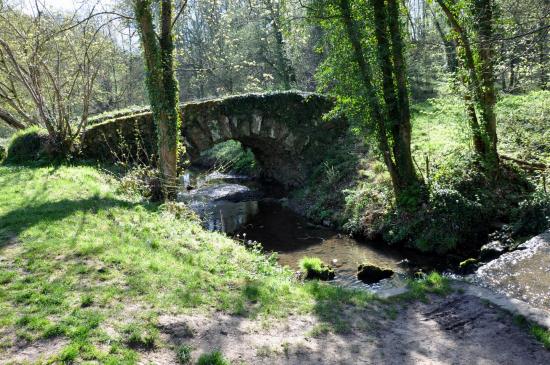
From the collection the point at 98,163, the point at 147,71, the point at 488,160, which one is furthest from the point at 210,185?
the point at 488,160

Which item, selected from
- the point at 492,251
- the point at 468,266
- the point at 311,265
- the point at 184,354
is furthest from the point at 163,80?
the point at 492,251

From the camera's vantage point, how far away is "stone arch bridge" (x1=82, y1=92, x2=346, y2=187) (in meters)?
16.3

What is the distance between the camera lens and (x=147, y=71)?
1119 cm

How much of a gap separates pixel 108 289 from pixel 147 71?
275 inches

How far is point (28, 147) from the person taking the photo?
13.7 meters

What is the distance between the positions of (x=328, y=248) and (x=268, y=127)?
7.41m

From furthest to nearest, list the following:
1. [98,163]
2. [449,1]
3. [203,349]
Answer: [98,163] → [449,1] → [203,349]

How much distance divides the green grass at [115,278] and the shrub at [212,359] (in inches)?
22.1

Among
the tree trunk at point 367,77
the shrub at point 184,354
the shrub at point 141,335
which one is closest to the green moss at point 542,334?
the shrub at point 184,354

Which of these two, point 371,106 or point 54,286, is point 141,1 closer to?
point 371,106

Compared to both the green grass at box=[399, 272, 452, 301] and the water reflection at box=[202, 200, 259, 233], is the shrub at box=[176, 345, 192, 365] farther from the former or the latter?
the water reflection at box=[202, 200, 259, 233]

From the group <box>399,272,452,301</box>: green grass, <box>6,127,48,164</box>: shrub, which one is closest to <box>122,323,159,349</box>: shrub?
<box>399,272,452,301</box>: green grass

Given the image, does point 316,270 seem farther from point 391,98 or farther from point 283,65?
point 283,65

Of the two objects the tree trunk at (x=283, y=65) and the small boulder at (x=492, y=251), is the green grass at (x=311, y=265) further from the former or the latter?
the tree trunk at (x=283, y=65)
